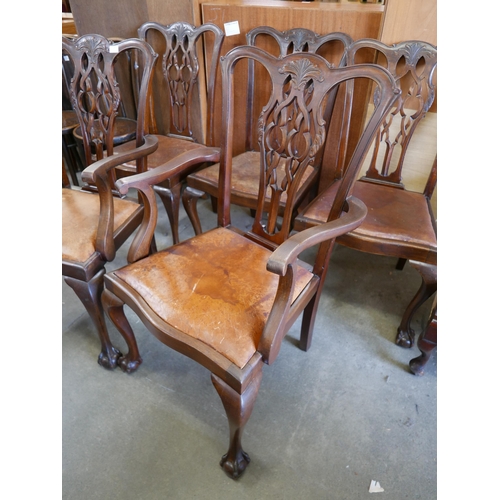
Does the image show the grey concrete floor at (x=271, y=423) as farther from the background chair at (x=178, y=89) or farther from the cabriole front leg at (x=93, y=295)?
the background chair at (x=178, y=89)

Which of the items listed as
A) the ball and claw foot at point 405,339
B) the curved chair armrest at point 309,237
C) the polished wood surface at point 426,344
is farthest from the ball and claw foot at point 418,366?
the curved chair armrest at point 309,237

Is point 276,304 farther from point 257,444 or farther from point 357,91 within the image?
point 357,91

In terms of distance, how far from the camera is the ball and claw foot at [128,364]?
4.57ft

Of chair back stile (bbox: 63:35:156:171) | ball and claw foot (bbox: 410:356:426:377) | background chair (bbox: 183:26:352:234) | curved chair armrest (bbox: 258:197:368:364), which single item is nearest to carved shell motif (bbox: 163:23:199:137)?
background chair (bbox: 183:26:352:234)

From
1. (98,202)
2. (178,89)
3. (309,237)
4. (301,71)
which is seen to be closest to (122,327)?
(98,202)

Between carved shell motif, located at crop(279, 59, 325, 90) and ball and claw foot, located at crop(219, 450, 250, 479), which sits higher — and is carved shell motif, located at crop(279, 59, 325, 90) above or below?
above

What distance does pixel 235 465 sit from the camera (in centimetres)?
108

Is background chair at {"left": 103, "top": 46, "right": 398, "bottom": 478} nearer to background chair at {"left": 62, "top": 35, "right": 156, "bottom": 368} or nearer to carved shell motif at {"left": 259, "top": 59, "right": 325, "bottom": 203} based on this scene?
carved shell motif at {"left": 259, "top": 59, "right": 325, "bottom": 203}

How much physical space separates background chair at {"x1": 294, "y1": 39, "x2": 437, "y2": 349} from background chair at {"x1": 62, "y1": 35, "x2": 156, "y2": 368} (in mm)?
715

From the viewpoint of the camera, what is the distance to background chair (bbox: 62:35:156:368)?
119 centimetres

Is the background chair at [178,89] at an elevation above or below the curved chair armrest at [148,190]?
above

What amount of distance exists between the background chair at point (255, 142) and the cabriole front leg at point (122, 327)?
73 cm

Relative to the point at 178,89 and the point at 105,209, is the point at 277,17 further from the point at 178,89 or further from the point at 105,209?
the point at 105,209

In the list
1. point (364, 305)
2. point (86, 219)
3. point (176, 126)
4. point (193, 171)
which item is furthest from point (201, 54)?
point (364, 305)
